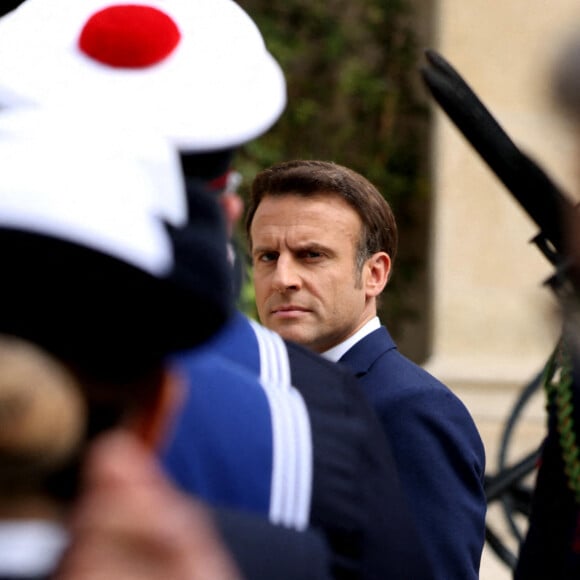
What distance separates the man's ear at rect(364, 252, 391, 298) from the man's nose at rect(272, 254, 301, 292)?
155 millimetres

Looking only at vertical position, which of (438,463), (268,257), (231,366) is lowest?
(268,257)

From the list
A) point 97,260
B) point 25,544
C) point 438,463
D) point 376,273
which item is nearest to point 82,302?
point 97,260

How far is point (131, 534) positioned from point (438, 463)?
1680mm

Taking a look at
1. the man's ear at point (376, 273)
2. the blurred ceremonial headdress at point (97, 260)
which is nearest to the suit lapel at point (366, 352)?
the man's ear at point (376, 273)

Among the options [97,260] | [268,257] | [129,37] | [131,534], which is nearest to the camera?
[131,534]

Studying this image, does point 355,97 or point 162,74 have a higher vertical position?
point 162,74

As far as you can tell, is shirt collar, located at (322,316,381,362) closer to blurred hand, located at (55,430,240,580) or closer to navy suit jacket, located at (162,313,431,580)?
navy suit jacket, located at (162,313,431,580)

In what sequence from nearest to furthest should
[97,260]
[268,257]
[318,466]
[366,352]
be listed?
[97,260], [318,466], [366,352], [268,257]

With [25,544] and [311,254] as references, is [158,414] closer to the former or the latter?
[25,544]

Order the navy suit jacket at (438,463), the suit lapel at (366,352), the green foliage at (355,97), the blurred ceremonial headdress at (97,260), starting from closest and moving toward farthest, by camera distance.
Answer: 1. the blurred ceremonial headdress at (97,260)
2. the navy suit jacket at (438,463)
3. the suit lapel at (366,352)
4. the green foliage at (355,97)

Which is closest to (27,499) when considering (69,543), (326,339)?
(69,543)

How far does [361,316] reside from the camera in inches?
116

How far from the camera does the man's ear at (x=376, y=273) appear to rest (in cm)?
299

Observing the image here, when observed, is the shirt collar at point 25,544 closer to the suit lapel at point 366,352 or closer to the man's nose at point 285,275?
the suit lapel at point 366,352
